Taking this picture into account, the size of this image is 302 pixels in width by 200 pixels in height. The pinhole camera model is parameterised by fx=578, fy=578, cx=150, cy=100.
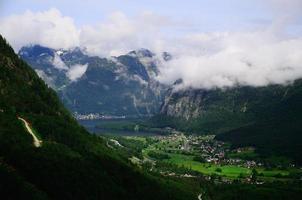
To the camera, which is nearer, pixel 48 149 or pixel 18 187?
pixel 18 187

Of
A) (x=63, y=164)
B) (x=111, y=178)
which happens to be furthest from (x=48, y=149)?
(x=111, y=178)

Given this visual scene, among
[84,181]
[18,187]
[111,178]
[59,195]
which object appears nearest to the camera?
[18,187]

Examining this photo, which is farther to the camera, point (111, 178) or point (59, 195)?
point (111, 178)

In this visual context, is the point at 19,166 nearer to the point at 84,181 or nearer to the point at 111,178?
the point at 84,181

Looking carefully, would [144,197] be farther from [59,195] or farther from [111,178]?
[59,195]

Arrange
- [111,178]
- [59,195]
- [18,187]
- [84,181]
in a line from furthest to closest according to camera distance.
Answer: [111,178]
[84,181]
[59,195]
[18,187]

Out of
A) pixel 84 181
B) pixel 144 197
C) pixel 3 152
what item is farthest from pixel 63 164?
pixel 144 197

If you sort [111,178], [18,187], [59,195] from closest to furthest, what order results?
1. [18,187]
2. [59,195]
3. [111,178]

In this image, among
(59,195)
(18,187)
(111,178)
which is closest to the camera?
(18,187)

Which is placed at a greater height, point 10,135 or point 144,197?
point 10,135
